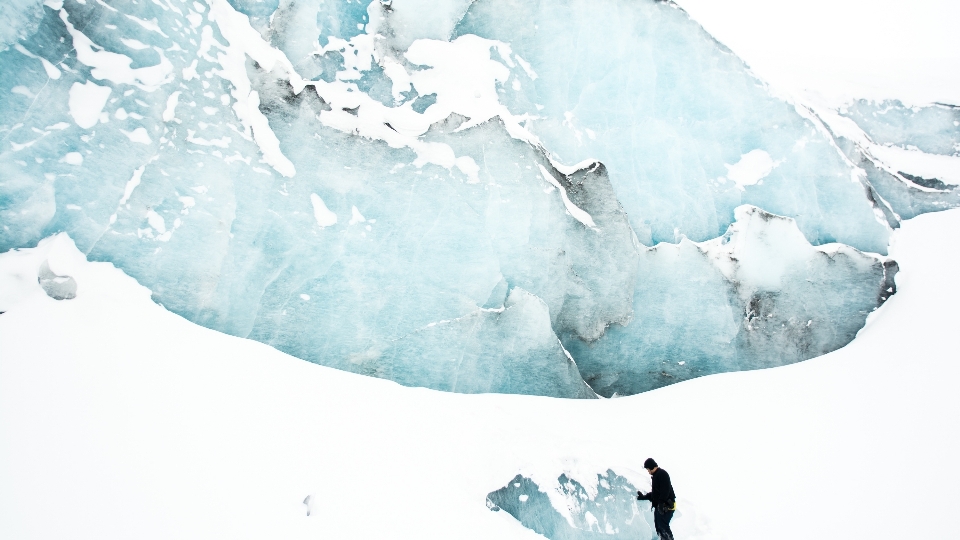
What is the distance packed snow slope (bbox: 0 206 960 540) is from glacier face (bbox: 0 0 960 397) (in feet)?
1.23

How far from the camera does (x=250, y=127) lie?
14.8 ft

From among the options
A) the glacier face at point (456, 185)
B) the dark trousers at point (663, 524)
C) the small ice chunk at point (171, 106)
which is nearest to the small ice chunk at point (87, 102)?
the glacier face at point (456, 185)

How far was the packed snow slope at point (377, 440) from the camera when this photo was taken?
2.83m

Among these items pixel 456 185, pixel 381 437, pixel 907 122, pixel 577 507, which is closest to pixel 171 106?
pixel 456 185

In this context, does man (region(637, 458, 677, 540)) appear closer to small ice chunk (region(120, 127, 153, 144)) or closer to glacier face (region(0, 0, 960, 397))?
glacier face (region(0, 0, 960, 397))

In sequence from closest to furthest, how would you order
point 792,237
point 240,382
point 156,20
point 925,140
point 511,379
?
point 240,382 → point 156,20 → point 511,379 → point 792,237 → point 925,140

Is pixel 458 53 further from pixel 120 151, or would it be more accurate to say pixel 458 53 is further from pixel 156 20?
pixel 120 151

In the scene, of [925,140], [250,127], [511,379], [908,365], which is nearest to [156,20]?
[250,127]

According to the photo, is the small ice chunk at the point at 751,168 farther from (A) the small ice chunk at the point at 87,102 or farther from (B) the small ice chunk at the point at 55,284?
(B) the small ice chunk at the point at 55,284

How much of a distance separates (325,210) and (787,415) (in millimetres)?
4551

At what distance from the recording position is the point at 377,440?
3.56 m

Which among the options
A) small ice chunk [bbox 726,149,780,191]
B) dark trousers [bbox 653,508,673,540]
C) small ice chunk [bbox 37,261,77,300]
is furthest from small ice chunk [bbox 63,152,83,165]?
small ice chunk [bbox 726,149,780,191]

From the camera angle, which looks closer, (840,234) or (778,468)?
(778,468)

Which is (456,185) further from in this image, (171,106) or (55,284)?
(55,284)
